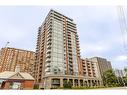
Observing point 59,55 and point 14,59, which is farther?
point 14,59

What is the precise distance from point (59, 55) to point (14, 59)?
1721 cm

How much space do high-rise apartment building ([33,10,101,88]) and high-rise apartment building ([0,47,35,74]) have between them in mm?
10679

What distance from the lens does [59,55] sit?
19469 mm

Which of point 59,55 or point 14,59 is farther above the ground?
point 14,59

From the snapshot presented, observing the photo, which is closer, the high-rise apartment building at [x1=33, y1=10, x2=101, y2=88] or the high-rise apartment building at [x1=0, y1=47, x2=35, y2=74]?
the high-rise apartment building at [x1=33, y1=10, x2=101, y2=88]

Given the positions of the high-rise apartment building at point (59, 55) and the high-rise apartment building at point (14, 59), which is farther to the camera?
the high-rise apartment building at point (14, 59)

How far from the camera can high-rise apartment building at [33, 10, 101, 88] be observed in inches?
690

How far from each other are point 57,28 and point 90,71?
1143cm

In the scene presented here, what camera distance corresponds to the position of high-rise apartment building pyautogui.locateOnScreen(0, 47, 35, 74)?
31097mm

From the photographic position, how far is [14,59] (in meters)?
32.2

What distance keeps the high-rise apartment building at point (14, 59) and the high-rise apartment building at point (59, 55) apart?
35.0 feet

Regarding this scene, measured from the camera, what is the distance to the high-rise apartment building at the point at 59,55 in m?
17.5

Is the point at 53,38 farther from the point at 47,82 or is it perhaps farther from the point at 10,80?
the point at 10,80
